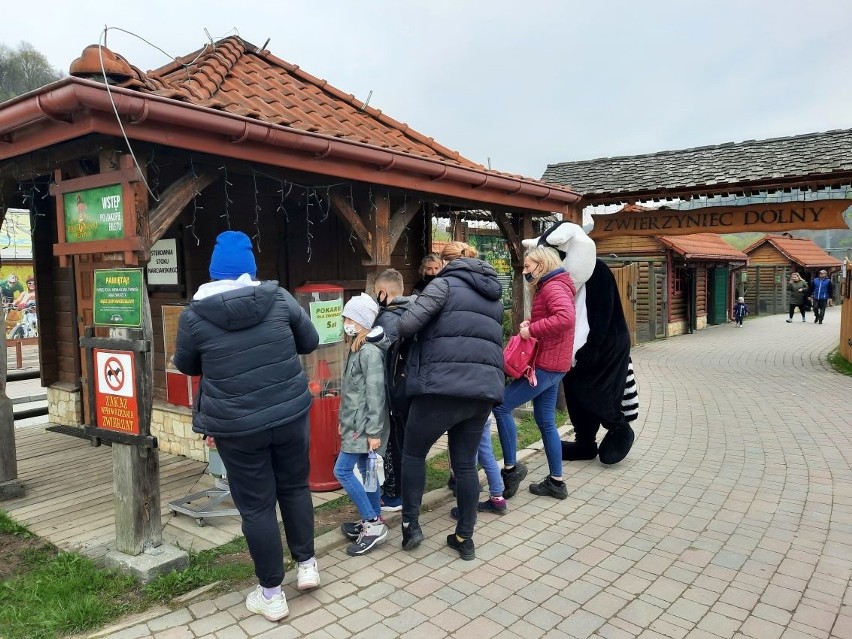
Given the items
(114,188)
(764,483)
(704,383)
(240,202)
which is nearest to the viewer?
(114,188)

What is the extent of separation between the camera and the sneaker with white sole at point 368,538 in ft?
12.0

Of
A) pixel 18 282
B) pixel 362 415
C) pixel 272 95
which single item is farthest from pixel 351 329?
pixel 18 282

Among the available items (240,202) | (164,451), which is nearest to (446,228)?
(240,202)

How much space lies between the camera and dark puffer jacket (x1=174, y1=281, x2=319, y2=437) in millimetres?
2760

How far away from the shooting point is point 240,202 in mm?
6055

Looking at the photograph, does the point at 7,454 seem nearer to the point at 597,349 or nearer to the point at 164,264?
the point at 164,264

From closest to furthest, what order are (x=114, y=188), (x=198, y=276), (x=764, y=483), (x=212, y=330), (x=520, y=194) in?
(x=212, y=330), (x=114, y=188), (x=764, y=483), (x=198, y=276), (x=520, y=194)

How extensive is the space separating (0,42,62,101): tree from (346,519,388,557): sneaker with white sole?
146ft

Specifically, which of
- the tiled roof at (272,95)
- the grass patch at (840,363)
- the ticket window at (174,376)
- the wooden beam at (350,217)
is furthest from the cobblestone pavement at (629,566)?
the grass patch at (840,363)

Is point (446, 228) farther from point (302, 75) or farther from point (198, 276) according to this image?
point (198, 276)

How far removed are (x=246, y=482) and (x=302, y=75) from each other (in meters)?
5.00

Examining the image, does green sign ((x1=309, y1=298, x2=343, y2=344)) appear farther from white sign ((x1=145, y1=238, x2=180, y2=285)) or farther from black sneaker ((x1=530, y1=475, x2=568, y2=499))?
black sneaker ((x1=530, y1=475, x2=568, y2=499))

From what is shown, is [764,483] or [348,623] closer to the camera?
[348,623]

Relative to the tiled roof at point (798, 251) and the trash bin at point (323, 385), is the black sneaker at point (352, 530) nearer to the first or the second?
the trash bin at point (323, 385)
